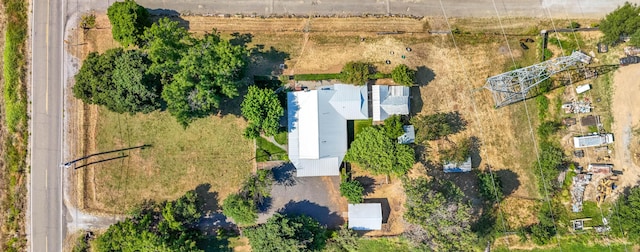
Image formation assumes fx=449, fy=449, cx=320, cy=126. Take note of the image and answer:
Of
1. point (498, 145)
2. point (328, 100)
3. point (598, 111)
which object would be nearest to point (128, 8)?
point (328, 100)

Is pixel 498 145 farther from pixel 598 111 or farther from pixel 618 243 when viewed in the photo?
pixel 618 243

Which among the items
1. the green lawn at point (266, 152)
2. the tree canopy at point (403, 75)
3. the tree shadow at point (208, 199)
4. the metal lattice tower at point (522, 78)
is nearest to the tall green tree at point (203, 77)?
the green lawn at point (266, 152)

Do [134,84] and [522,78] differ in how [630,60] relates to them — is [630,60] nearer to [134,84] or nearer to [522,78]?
[522,78]

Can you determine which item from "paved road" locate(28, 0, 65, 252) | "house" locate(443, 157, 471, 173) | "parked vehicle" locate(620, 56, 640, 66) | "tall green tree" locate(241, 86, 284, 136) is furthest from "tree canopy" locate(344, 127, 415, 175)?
"paved road" locate(28, 0, 65, 252)

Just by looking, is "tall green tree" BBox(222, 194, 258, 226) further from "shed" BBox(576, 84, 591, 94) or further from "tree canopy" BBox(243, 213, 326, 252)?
"shed" BBox(576, 84, 591, 94)

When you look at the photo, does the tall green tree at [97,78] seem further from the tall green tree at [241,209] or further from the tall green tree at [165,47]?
the tall green tree at [241,209]

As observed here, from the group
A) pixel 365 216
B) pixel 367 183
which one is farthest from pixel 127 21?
pixel 365 216
